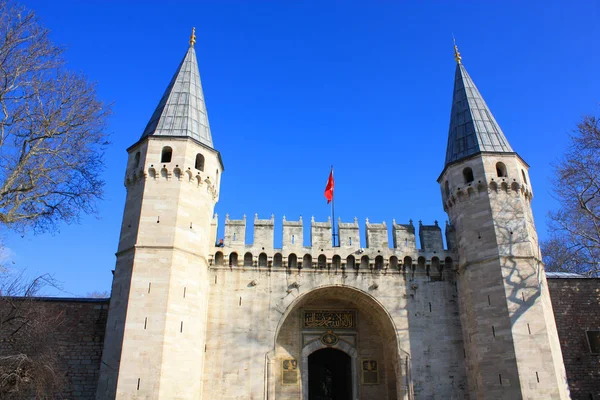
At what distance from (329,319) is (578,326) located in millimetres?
9247

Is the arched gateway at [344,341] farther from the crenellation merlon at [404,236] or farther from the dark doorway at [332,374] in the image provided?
the crenellation merlon at [404,236]

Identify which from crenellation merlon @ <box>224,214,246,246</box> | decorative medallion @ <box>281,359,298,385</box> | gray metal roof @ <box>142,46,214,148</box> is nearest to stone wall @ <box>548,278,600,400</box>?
decorative medallion @ <box>281,359,298,385</box>

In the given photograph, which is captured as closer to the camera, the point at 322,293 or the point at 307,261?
the point at 307,261

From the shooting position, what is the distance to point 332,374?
22203 mm

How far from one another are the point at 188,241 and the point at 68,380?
582cm

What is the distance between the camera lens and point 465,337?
17594 mm

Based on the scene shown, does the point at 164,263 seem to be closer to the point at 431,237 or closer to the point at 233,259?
the point at 233,259

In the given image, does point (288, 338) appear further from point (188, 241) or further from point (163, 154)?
point (163, 154)

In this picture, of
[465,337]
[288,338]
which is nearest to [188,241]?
[288,338]

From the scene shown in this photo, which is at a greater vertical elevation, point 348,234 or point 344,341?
point 348,234

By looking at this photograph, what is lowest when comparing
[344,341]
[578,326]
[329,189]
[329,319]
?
[344,341]

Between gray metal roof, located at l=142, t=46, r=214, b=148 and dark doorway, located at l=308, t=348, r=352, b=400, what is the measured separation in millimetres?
10138

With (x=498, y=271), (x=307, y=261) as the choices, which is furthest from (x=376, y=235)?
(x=498, y=271)

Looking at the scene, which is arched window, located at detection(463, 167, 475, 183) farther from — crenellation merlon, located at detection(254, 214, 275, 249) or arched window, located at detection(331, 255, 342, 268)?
crenellation merlon, located at detection(254, 214, 275, 249)
